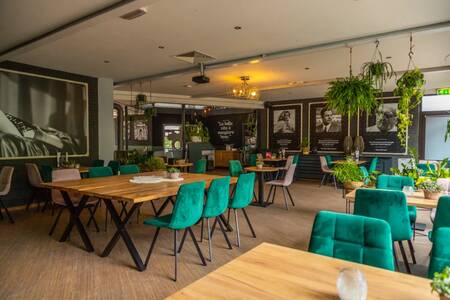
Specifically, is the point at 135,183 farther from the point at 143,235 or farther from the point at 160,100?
the point at 160,100

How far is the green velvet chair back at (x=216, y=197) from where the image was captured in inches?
134

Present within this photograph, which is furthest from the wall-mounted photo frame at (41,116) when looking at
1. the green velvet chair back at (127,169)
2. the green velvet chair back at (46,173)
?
the green velvet chair back at (127,169)

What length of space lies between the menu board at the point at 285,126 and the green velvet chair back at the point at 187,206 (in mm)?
8363

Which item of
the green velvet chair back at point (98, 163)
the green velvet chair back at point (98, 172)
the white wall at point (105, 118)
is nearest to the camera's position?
the green velvet chair back at point (98, 172)

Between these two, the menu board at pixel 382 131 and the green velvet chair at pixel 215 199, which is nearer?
the green velvet chair at pixel 215 199

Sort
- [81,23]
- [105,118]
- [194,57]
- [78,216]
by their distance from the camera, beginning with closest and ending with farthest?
[81,23] < [78,216] < [194,57] < [105,118]

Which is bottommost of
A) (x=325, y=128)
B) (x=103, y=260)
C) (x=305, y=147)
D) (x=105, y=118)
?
(x=103, y=260)

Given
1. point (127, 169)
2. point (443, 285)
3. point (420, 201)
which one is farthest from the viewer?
point (127, 169)

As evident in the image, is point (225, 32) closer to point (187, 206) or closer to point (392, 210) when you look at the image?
point (187, 206)

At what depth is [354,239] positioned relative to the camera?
1.73m

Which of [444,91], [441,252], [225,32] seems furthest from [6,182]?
[444,91]

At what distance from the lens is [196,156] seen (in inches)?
472

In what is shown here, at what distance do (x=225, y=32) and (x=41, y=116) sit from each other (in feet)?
14.5

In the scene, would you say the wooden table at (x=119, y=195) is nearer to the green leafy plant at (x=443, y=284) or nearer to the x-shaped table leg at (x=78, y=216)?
the x-shaped table leg at (x=78, y=216)
